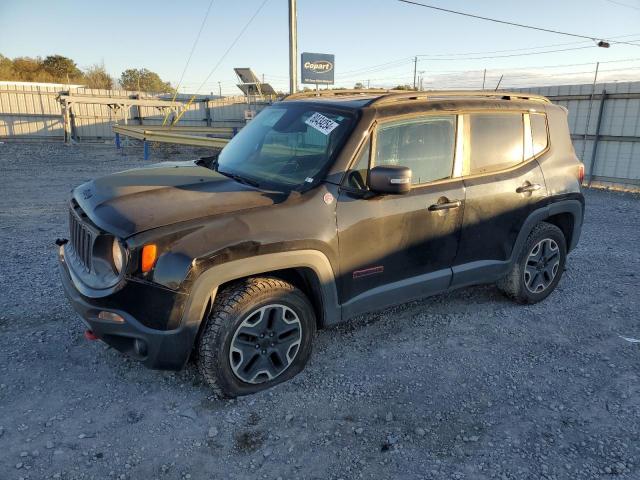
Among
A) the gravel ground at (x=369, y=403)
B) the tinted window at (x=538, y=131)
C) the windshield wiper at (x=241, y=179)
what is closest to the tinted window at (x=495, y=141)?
the tinted window at (x=538, y=131)

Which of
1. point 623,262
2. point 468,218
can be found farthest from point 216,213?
point 623,262

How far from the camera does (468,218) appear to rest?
12.6ft

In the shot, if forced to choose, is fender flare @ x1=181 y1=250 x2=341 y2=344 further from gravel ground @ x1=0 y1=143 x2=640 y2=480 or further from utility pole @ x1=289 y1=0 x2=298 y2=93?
utility pole @ x1=289 y1=0 x2=298 y2=93

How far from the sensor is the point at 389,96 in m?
3.57

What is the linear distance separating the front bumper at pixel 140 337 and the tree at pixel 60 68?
57.5 metres

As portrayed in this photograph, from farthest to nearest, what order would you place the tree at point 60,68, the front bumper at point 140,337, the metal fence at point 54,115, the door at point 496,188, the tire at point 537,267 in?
1. the tree at point 60,68
2. the metal fence at point 54,115
3. the tire at point 537,267
4. the door at point 496,188
5. the front bumper at point 140,337

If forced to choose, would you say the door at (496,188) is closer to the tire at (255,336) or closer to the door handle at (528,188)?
the door handle at (528,188)

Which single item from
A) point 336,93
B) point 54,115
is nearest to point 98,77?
point 54,115

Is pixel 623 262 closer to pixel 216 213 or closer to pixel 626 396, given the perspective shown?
pixel 626 396

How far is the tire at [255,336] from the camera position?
2.89 metres

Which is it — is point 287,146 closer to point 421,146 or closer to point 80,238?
point 421,146

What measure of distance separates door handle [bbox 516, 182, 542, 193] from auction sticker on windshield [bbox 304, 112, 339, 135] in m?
1.83

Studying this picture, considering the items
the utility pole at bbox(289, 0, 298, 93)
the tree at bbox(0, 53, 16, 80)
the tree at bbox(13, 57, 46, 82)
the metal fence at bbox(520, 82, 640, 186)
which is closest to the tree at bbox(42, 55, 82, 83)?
the tree at bbox(13, 57, 46, 82)

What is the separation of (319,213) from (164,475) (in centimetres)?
175
